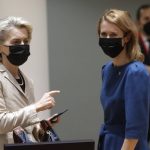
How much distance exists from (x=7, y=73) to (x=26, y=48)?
189 millimetres

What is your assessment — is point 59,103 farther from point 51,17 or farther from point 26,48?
point 26,48

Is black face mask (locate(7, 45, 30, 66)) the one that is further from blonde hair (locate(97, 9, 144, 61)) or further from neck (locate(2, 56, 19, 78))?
blonde hair (locate(97, 9, 144, 61))

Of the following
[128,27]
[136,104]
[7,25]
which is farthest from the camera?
[7,25]

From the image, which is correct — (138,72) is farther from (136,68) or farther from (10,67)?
(10,67)

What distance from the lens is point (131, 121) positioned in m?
1.62

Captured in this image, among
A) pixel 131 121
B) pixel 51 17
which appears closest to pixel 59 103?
pixel 51 17

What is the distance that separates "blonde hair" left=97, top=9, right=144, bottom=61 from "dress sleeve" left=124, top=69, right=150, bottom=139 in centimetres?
14

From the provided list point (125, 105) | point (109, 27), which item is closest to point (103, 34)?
point (109, 27)

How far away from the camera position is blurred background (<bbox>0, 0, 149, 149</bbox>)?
3.08 m

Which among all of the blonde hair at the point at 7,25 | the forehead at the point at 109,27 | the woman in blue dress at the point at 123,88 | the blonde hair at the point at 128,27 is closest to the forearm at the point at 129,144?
the woman in blue dress at the point at 123,88

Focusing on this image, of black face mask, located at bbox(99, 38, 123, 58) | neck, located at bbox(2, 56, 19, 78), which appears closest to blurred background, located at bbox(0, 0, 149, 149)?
neck, located at bbox(2, 56, 19, 78)

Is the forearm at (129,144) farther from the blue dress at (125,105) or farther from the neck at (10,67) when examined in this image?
the neck at (10,67)

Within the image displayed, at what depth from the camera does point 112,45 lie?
1.78m

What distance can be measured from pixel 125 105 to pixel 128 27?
0.37m
